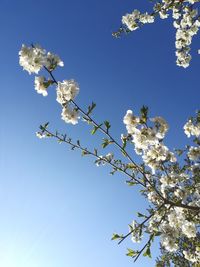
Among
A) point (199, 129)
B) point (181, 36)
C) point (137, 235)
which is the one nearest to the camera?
point (137, 235)

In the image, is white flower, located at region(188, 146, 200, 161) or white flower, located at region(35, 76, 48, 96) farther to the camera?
white flower, located at region(188, 146, 200, 161)

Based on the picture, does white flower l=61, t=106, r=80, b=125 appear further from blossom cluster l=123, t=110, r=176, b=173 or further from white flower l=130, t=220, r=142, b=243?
white flower l=130, t=220, r=142, b=243

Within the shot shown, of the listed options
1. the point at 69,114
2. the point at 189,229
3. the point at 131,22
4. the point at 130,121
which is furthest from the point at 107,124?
the point at 131,22

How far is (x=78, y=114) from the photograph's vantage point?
5.76 m

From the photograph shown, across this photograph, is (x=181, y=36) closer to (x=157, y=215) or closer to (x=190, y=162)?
(x=190, y=162)

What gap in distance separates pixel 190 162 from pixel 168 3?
3.74 m

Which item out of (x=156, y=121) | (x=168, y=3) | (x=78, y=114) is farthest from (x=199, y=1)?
(x=78, y=114)

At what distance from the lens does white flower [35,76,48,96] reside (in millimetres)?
5492

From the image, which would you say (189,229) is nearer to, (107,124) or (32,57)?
(107,124)

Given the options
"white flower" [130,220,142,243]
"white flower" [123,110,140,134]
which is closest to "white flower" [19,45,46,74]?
"white flower" [123,110,140,134]

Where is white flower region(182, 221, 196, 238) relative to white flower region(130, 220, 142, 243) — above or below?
above

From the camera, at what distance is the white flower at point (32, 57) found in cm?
523

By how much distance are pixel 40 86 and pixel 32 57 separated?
1.60ft

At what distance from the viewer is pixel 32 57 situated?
5.21 meters
